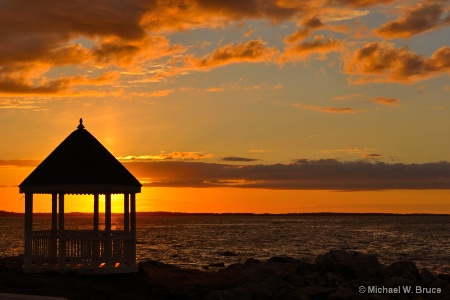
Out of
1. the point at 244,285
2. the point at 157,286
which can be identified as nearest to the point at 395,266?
the point at 244,285

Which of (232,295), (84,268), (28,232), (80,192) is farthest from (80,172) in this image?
(232,295)

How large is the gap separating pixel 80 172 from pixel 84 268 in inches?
126

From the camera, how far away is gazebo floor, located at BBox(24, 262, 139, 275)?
23.3 meters

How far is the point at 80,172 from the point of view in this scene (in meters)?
23.6

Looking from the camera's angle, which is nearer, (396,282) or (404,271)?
(396,282)

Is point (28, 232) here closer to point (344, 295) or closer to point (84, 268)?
point (84, 268)

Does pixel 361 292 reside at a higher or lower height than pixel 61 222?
lower

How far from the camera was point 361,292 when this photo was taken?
26125mm

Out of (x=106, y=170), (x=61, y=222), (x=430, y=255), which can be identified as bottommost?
(x=430, y=255)

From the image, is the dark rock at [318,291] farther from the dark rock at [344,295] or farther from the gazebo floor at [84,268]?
the gazebo floor at [84,268]

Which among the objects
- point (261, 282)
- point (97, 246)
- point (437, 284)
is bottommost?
point (437, 284)

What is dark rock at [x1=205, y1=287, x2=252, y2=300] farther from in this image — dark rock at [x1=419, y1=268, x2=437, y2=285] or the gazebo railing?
dark rock at [x1=419, y1=268, x2=437, y2=285]

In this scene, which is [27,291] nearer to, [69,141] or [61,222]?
[61,222]

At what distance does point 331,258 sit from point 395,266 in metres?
2.67
